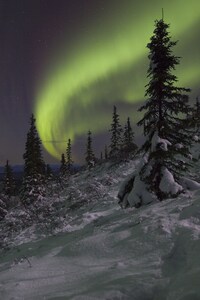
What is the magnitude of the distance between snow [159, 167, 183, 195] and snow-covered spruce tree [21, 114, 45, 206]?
22.3m

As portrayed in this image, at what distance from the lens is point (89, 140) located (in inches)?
2970

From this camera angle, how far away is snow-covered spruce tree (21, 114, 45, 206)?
116 ft

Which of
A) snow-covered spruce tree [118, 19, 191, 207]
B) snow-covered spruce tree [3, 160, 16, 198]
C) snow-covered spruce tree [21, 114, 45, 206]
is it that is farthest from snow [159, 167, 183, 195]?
snow-covered spruce tree [3, 160, 16, 198]

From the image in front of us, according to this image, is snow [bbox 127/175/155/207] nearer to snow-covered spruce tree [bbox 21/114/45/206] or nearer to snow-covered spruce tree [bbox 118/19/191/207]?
snow-covered spruce tree [bbox 118/19/191/207]

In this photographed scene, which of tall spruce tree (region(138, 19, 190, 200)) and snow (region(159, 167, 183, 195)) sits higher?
tall spruce tree (region(138, 19, 190, 200))

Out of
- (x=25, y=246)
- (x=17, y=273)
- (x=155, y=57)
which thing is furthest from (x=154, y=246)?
(x=155, y=57)

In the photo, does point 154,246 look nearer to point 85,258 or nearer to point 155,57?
point 85,258

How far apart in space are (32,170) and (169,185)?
26.5 meters

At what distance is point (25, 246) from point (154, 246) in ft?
26.8

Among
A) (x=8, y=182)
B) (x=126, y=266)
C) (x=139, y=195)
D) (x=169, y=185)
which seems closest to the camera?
(x=126, y=266)

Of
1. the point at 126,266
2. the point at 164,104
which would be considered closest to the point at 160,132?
the point at 164,104

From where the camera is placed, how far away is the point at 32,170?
125 ft

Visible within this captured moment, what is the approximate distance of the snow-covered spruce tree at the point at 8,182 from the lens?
56031mm

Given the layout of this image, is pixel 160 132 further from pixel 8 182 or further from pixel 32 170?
pixel 8 182
